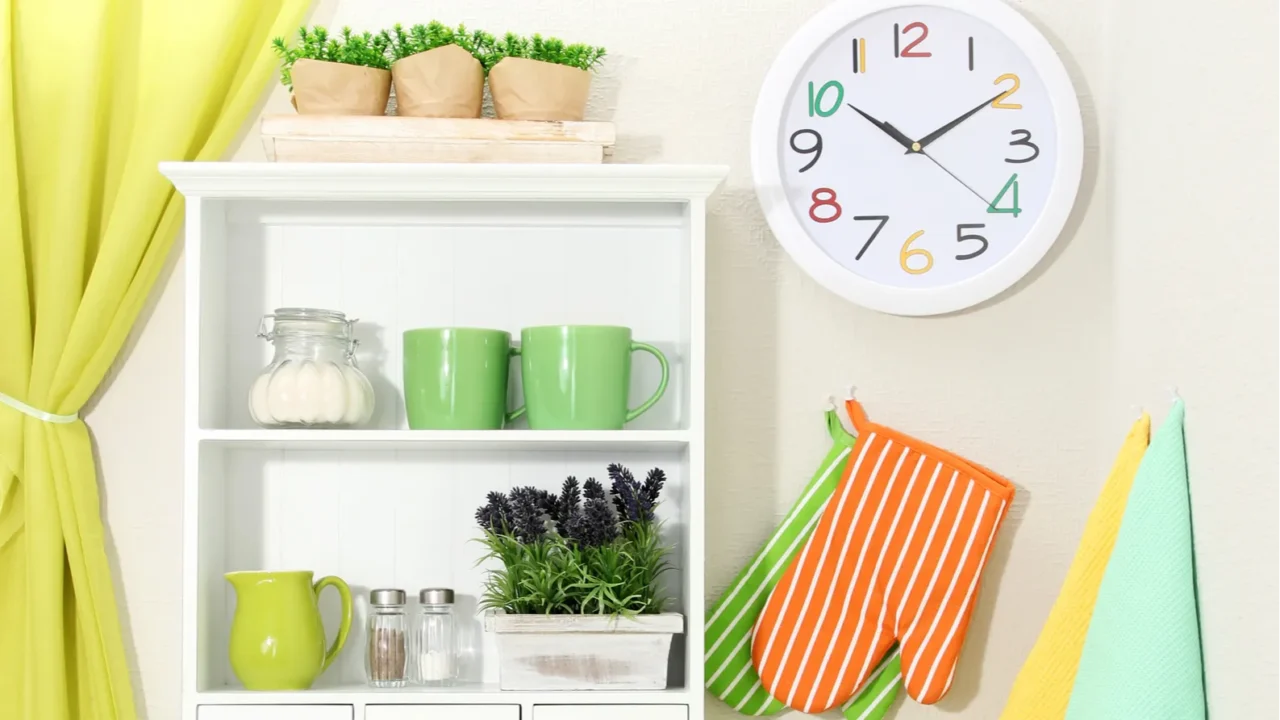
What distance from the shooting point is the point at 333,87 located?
1326 mm

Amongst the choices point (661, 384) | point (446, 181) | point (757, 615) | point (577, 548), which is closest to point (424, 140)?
point (446, 181)

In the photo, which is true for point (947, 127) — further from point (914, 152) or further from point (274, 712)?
point (274, 712)

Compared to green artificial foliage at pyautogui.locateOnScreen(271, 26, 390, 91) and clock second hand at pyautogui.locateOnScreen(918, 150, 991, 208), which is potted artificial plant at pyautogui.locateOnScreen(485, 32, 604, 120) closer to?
green artificial foliage at pyautogui.locateOnScreen(271, 26, 390, 91)

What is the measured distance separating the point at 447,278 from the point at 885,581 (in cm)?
65

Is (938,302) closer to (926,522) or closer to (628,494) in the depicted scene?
(926,522)

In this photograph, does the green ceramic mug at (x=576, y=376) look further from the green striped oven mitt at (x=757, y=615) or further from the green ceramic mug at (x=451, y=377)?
the green striped oven mitt at (x=757, y=615)

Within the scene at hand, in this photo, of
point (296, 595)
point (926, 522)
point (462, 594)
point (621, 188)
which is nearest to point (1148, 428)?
point (926, 522)

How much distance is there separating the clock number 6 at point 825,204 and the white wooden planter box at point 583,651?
53 centimetres

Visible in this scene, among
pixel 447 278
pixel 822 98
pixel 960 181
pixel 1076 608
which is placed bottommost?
pixel 1076 608

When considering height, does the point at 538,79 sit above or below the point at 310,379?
above

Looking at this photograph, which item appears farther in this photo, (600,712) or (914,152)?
(914,152)

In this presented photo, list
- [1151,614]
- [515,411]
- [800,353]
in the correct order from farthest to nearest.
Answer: [800,353] → [515,411] → [1151,614]

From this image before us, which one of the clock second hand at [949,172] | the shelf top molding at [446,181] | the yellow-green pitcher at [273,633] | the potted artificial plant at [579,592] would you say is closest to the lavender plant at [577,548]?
the potted artificial plant at [579,592]

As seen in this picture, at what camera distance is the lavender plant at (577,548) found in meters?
1.30
